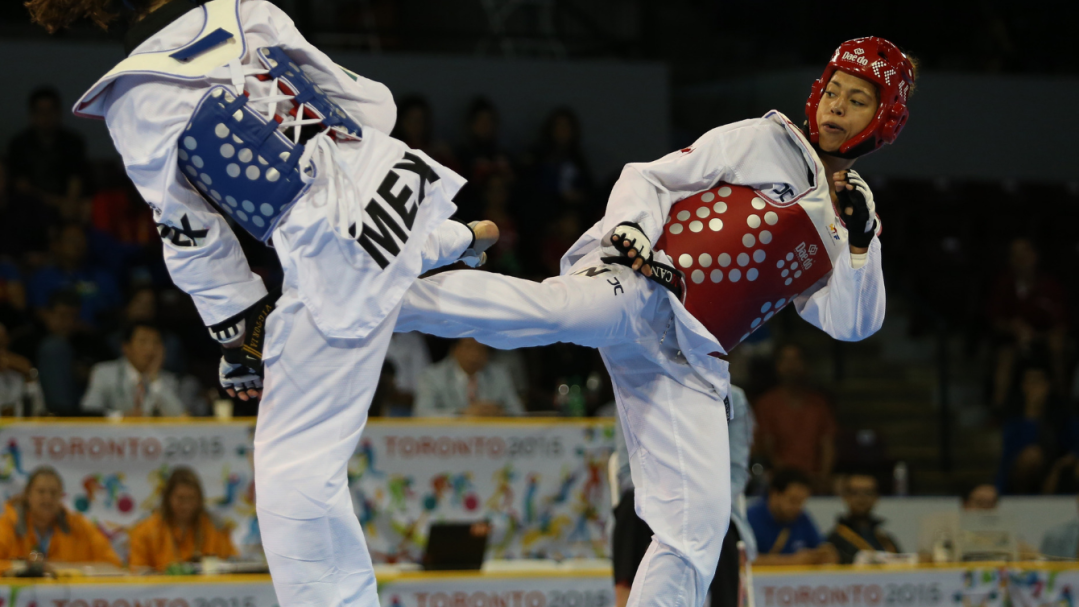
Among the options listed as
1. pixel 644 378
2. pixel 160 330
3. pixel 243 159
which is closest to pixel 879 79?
pixel 644 378

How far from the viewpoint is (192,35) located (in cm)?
307

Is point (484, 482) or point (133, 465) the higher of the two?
point (133, 465)

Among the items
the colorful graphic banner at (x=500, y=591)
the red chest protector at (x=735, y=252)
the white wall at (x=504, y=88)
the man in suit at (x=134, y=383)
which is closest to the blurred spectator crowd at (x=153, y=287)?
the man in suit at (x=134, y=383)

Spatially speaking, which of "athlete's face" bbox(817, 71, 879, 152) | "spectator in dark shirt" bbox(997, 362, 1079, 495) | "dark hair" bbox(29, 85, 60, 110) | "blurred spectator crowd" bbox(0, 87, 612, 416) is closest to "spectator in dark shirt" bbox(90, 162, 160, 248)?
"blurred spectator crowd" bbox(0, 87, 612, 416)

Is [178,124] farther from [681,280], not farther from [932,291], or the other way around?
[932,291]

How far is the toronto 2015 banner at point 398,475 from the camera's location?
5.97 meters

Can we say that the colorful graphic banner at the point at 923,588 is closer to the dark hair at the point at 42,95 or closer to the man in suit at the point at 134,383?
the man in suit at the point at 134,383

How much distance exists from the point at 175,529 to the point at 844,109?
3.96m

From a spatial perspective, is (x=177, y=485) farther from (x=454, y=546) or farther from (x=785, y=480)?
(x=785, y=480)

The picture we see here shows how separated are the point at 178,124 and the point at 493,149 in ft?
23.6

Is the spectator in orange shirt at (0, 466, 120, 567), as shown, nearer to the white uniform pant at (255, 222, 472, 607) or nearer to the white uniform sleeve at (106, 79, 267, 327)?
the white uniform sleeve at (106, 79, 267, 327)

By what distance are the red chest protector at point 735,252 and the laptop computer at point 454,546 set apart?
2076mm

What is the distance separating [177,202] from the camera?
3.03 meters

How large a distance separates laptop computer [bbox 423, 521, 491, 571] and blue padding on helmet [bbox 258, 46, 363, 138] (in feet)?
8.91
